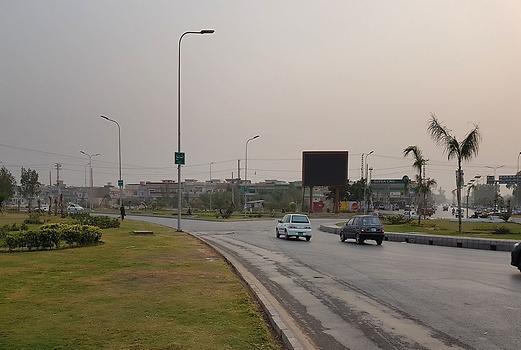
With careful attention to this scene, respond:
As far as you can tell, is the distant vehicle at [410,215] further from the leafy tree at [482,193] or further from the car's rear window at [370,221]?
the leafy tree at [482,193]

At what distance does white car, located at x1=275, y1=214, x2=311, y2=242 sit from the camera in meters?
32.8

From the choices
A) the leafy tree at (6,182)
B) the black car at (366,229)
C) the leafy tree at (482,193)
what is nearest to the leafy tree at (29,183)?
the leafy tree at (6,182)

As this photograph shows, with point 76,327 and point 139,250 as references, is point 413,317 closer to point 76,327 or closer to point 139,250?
point 76,327

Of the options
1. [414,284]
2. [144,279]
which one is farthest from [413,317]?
[144,279]

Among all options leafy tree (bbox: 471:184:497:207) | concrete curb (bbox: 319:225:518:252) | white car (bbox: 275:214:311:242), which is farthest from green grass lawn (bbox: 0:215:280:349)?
leafy tree (bbox: 471:184:497:207)

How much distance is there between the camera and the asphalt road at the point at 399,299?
805cm

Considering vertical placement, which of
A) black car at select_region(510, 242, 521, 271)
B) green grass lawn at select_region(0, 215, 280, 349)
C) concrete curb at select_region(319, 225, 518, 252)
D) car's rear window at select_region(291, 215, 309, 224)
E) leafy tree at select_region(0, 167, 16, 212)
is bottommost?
concrete curb at select_region(319, 225, 518, 252)

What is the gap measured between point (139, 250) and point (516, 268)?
12.8 meters

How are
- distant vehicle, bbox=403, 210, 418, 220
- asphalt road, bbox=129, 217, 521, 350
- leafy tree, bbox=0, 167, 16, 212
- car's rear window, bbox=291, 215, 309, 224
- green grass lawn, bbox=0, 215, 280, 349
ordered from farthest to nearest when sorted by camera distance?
1. leafy tree, bbox=0, 167, 16, 212
2. distant vehicle, bbox=403, 210, 418, 220
3. car's rear window, bbox=291, 215, 309, 224
4. asphalt road, bbox=129, 217, 521, 350
5. green grass lawn, bbox=0, 215, 280, 349

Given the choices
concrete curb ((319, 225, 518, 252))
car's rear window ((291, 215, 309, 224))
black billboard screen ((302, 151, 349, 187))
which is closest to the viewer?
concrete curb ((319, 225, 518, 252))

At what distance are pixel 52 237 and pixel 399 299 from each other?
45.9 feet

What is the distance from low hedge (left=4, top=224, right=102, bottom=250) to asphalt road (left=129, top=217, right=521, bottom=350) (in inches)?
265

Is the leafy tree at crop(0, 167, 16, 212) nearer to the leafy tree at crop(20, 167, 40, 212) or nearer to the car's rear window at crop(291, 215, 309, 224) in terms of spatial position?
the leafy tree at crop(20, 167, 40, 212)

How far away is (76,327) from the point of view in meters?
8.02
